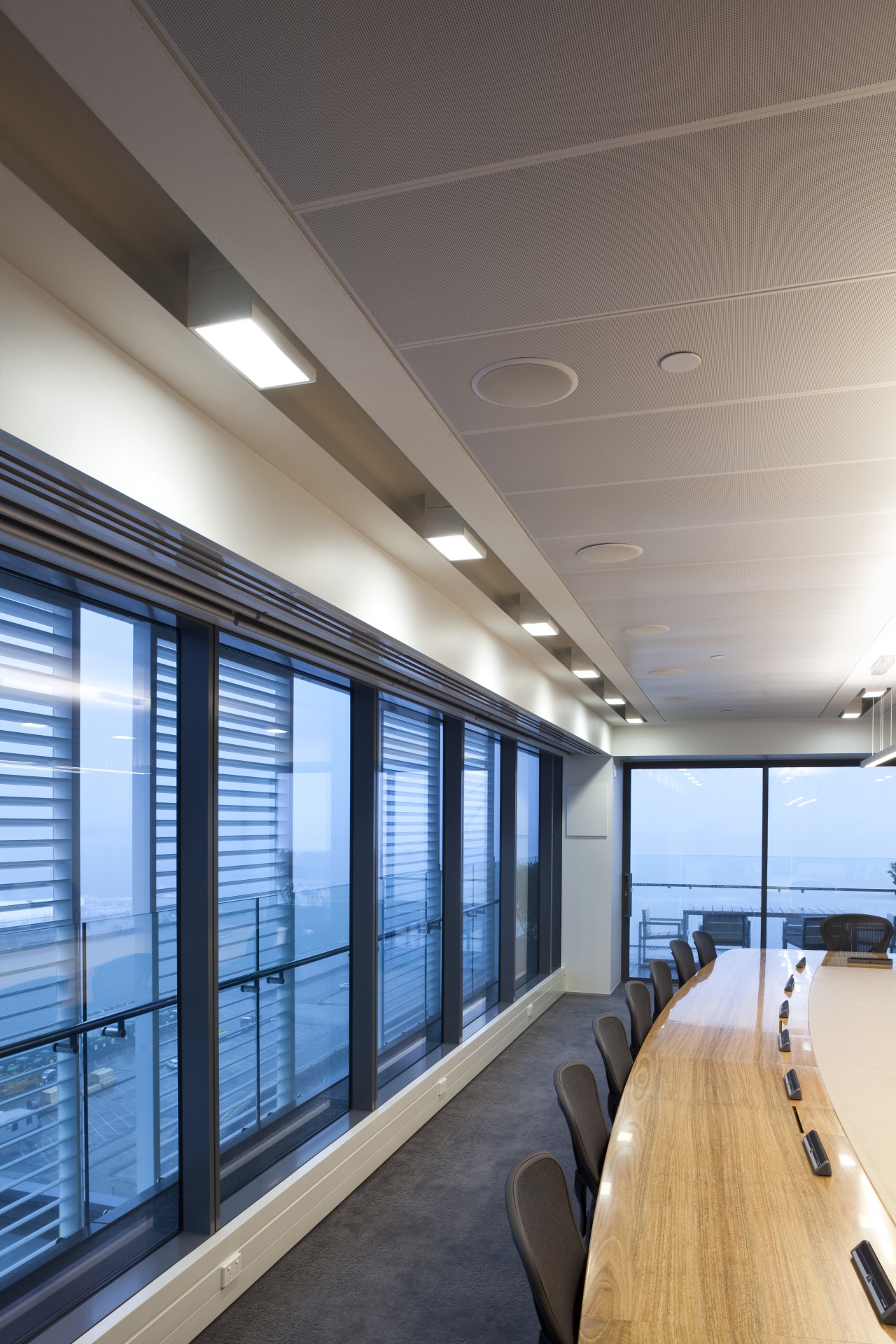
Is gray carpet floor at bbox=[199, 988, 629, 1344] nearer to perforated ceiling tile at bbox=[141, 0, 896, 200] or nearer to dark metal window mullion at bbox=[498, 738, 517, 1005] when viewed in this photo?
dark metal window mullion at bbox=[498, 738, 517, 1005]

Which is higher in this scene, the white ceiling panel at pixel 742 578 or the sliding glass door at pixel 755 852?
the white ceiling panel at pixel 742 578

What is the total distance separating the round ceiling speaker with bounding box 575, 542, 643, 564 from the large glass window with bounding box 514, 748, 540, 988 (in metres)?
4.58

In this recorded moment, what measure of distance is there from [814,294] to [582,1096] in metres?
2.74

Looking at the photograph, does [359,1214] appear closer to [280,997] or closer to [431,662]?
[280,997]

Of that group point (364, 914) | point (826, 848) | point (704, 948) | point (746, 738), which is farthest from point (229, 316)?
point (826, 848)

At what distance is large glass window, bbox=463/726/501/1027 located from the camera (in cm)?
713

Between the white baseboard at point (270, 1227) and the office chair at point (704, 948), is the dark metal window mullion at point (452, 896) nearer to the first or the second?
the white baseboard at point (270, 1227)

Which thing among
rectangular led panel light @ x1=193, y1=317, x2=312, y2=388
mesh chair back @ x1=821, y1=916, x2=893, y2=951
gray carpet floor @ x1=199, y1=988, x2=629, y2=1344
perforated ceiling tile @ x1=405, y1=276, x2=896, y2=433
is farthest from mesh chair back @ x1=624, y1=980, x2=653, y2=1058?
rectangular led panel light @ x1=193, y1=317, x2=312, y2=388

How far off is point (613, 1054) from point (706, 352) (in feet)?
10.5

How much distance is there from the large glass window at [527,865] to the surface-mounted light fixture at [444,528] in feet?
16.0

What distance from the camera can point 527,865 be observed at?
29.9 feet

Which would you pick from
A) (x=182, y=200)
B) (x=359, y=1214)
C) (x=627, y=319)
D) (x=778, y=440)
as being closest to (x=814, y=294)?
(x=627, y=319)

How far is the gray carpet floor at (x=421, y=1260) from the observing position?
11.0 ft

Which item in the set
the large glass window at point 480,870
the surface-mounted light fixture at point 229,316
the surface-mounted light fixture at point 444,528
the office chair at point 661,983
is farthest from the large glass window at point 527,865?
the surface-mounted light fixture at point 229,316
